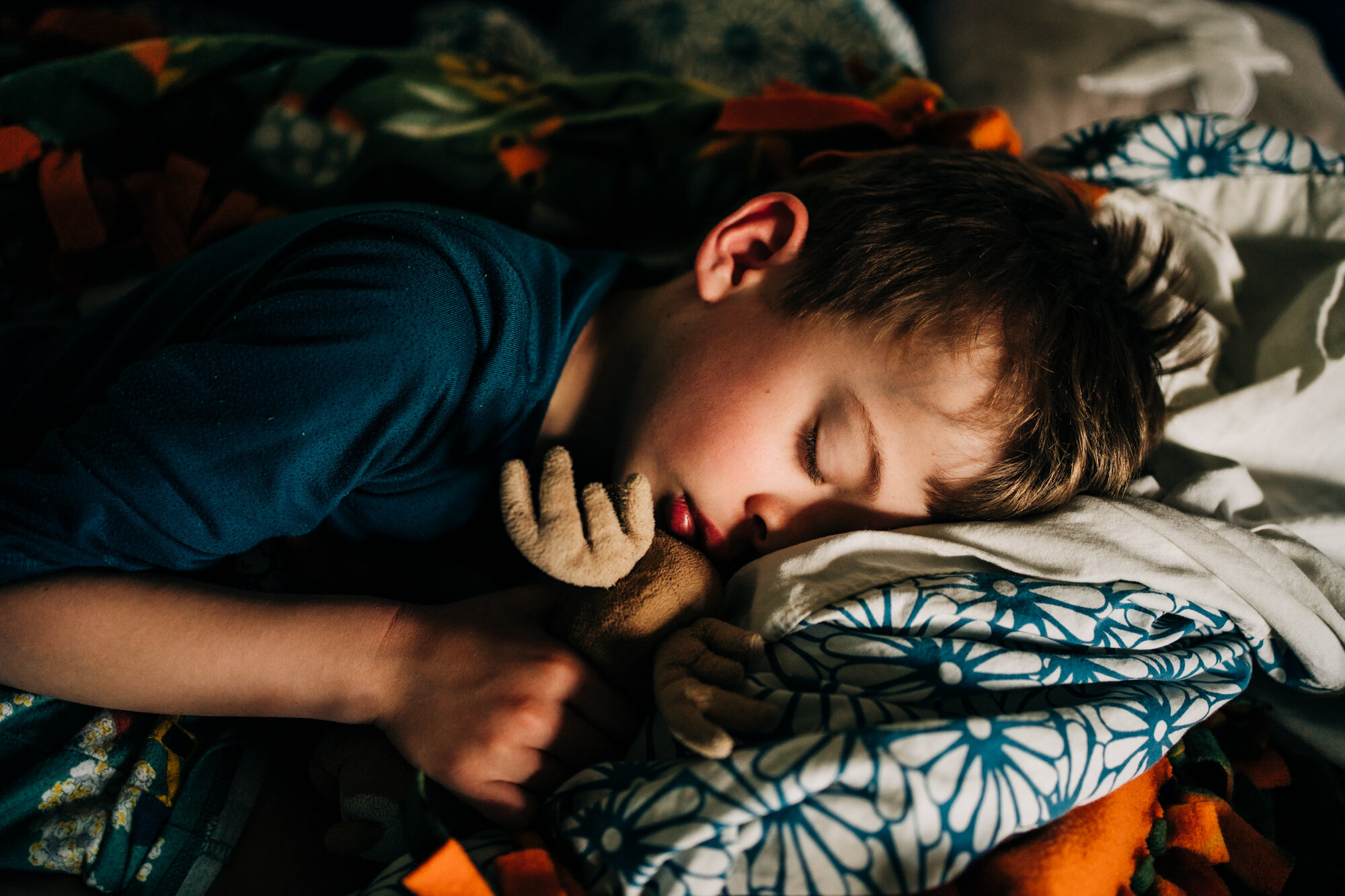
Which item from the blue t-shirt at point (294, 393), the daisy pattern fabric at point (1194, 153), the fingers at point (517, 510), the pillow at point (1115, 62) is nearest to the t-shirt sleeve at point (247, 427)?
the blue t-shirt at point (294, 393)

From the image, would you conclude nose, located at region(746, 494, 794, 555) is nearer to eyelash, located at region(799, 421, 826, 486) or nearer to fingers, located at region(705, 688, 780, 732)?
eyelash, located at region(799, 421, 826, 486)

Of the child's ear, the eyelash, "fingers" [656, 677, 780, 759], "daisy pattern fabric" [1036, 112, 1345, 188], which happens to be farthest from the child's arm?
"daisy pattern fabric" [1036, 112, 1345, 188]

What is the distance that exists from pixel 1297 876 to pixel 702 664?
0.56 metres

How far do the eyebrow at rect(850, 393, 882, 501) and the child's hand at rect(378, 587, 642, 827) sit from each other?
0.28 metres

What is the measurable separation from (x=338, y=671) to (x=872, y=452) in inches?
18.6

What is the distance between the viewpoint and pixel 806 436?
0.70 metres

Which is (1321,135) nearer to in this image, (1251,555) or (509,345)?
(1251,555)

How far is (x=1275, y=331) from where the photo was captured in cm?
91

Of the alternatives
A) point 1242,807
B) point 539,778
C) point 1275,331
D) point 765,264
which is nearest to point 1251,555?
point 1242,807

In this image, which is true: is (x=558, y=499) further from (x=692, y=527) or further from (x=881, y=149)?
(x=881, y=149)

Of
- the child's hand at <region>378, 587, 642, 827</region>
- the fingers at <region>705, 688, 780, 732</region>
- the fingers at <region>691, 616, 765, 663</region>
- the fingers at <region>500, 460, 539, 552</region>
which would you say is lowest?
the child's hand at <region>378, 587, 642, 827</region>

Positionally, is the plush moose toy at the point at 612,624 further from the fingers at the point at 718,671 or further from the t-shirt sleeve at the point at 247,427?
the t-shirt sleeve at the point at 247,427

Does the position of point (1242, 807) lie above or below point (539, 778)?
below

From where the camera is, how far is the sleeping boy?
598mm
